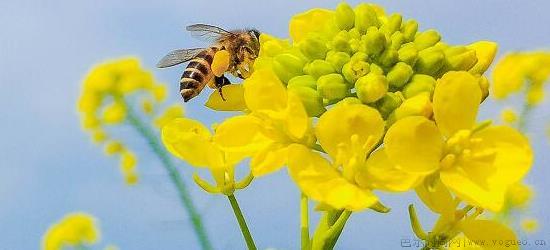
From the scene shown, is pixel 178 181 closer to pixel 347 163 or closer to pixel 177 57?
pixel 177 57

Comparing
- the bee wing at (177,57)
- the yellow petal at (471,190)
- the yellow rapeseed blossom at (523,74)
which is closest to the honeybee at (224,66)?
the bee wing at (177,57)

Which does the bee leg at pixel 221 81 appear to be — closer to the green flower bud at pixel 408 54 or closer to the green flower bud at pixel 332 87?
the green flower bud at pixel 332 87

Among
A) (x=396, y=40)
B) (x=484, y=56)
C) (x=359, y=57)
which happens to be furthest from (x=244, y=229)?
(x=484, y=56)

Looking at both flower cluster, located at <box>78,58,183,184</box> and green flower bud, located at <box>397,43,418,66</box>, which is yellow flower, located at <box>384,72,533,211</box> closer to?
green flower bud, located at <box>397,43,418,66</box>

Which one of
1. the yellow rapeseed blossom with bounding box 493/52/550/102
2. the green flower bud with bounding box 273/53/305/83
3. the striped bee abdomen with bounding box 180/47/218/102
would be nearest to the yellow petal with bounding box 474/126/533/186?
the green flower bud with bounding box 273/53/305/83

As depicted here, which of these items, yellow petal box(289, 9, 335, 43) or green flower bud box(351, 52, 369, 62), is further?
yellow petal box(289, 9, 335, 43)

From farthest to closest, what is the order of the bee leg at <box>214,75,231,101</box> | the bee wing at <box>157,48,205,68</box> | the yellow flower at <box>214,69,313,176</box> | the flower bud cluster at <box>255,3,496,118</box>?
1. the bee wing at <box>157,48,205,68</box>
2. the bee leg at <box>214,75,231,101</box>
3. the flower bud cluster at <box>255,3,496,118</box>
4. the yellow flower at <box>214,69,313,176</box>

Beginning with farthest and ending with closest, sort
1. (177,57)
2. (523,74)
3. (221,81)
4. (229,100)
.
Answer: (523,74) < (177,57) < (221,81) < (229,100)
